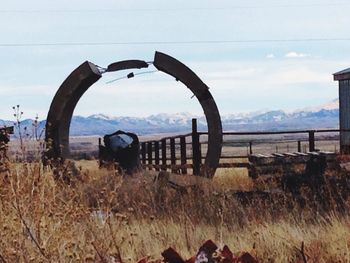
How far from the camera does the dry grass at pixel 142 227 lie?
5293 mm

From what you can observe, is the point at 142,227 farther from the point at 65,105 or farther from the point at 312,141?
the point at 312,141

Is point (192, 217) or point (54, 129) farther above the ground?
point (54, 129)

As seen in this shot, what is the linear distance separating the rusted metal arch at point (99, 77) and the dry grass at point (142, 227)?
494cm

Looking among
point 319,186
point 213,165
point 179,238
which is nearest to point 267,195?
point 319,186

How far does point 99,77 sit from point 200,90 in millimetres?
2282

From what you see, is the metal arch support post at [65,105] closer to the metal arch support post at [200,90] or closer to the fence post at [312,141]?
the metal arch support post at [200,90]

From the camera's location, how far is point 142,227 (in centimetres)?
787

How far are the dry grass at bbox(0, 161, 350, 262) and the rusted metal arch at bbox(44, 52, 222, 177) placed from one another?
494cm

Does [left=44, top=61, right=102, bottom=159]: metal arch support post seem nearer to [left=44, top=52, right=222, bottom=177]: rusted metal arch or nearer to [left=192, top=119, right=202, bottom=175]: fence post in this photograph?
[left=44, top=52, right=222, bottom=177]: rusted metal arch

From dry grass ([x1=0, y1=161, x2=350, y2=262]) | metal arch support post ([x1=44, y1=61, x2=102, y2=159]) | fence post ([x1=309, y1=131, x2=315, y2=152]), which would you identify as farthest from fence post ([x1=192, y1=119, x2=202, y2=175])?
dry grass ([x1=0, y1=161, x2=350, y2=262])

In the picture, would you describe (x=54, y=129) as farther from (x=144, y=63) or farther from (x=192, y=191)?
(x=192, y=191)

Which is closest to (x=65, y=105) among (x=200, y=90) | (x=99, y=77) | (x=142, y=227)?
(x=99, y=77)

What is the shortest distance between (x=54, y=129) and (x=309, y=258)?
10.9 meters

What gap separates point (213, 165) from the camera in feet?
51.2
